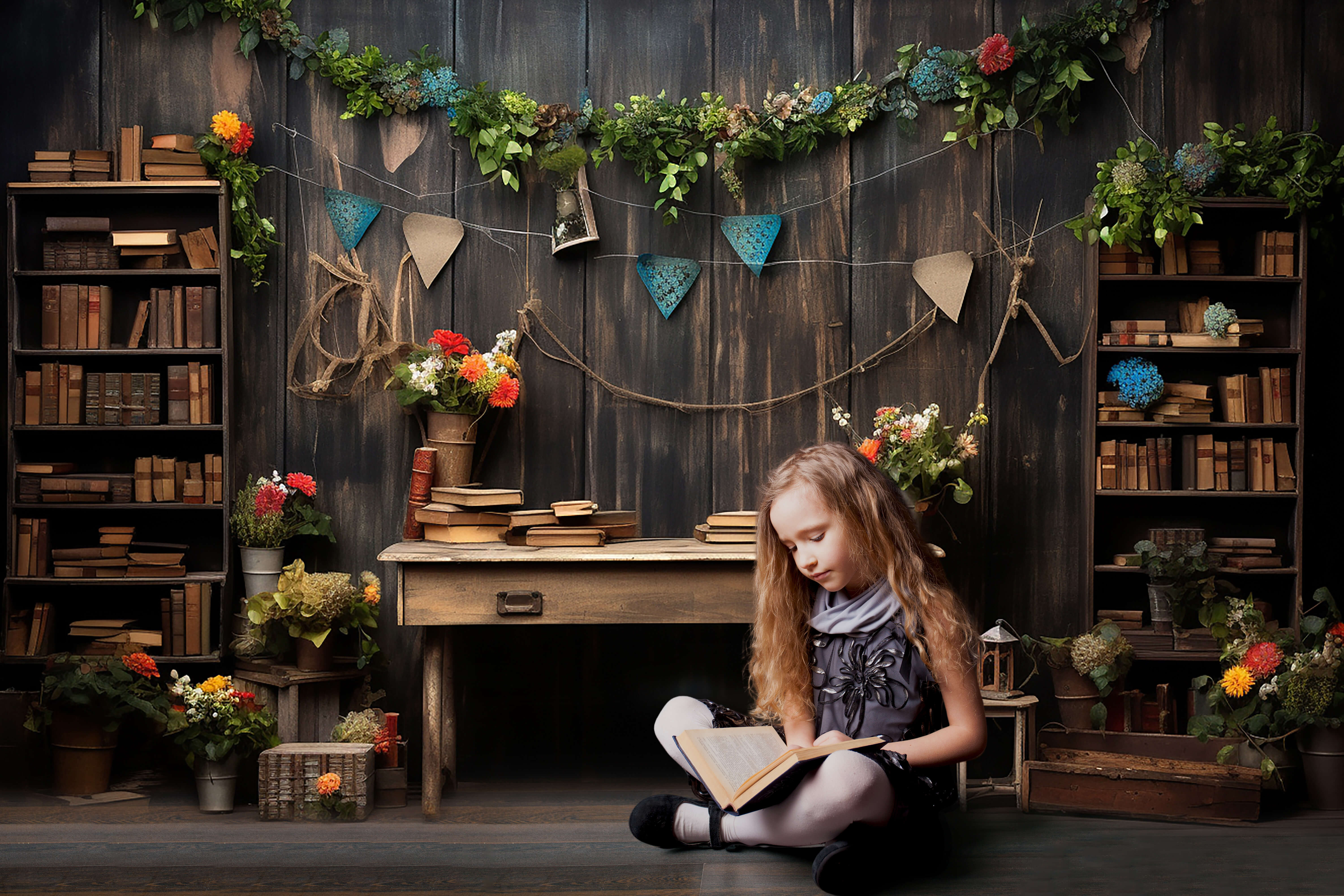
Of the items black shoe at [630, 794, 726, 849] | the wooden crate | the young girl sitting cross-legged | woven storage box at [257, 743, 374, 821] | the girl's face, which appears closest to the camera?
the young girl sitting cross-legged

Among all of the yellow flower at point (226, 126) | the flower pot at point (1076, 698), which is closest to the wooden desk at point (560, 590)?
the flower pot at point (1076, 698)

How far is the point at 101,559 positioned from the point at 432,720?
134cm

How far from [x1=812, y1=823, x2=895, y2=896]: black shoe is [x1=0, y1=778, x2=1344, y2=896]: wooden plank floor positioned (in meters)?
0.09

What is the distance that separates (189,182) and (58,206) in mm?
549

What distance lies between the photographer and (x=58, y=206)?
3.61 metres

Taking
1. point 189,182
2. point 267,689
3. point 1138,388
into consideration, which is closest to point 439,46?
point 189,182

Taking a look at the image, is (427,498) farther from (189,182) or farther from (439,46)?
(439,46)

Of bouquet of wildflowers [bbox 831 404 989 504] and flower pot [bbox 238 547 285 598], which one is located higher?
bouquet of wildflowers [bbox 831 404 989 504]

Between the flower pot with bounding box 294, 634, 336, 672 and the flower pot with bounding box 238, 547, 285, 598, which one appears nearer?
the flower pot with bounding box 294, 634, 336, 672

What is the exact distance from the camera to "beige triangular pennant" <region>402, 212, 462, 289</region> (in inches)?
144

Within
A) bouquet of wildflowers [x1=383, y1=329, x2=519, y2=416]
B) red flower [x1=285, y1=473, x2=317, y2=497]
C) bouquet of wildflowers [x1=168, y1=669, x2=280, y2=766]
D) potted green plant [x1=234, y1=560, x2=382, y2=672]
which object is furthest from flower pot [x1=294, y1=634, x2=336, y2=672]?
bouquet of wildflowers [x1=383, y1=329, x2=519, y2=416]

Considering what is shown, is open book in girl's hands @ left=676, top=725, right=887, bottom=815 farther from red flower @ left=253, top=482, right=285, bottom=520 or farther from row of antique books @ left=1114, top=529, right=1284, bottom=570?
red flower @ left=253, top=482, right=285, bottom=520

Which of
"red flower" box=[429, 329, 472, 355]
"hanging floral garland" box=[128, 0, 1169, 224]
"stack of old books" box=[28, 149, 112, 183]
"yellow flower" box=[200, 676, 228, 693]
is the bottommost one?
"yellow flower" box=[200, 676, 228, 693]

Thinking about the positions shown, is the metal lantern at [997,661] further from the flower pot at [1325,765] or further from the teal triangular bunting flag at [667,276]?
the teal triangular bunting flag at [667,276]
